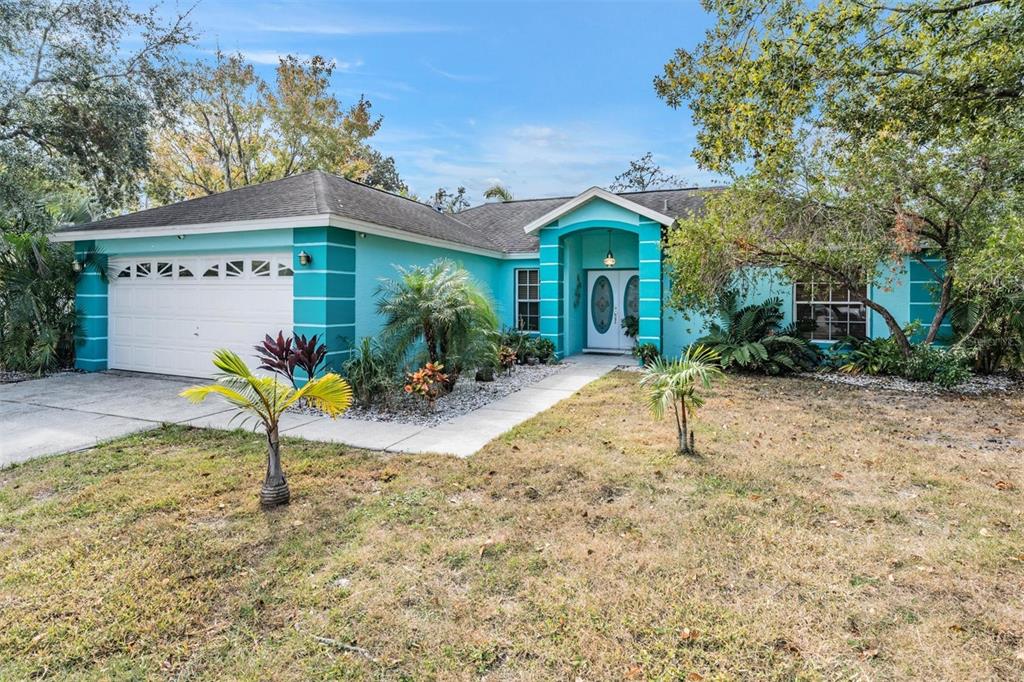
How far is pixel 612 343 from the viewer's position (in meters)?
14.9

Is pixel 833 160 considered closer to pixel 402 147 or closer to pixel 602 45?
pixel 602 45

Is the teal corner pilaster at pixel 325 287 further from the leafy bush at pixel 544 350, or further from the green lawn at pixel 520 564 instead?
the leafy bush at pixel 544 350

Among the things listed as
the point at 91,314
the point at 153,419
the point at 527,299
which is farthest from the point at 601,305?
the point at 91,314

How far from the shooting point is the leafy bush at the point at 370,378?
7902 mm

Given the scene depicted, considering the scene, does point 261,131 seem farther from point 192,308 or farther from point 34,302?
point 192,308

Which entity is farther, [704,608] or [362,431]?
[362,431]

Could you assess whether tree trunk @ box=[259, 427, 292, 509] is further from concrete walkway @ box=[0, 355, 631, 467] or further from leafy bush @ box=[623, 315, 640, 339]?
leafy bush @ box=[623, 315, 640, 339]

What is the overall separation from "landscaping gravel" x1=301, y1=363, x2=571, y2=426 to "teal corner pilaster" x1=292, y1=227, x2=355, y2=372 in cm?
151

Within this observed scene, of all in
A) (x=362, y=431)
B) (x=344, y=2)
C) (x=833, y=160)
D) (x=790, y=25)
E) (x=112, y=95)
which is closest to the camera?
(x=790, y=25)

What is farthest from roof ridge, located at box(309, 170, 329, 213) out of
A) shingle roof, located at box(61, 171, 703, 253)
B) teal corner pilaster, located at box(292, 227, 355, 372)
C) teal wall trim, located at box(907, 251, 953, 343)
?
teal wall trim, located at box(907, 251, 953, 343)

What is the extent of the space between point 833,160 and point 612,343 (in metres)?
7.16

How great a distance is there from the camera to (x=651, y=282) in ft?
40.4

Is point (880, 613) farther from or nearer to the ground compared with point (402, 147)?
nearer to the ground

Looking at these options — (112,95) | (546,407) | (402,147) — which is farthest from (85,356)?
(402,147)
